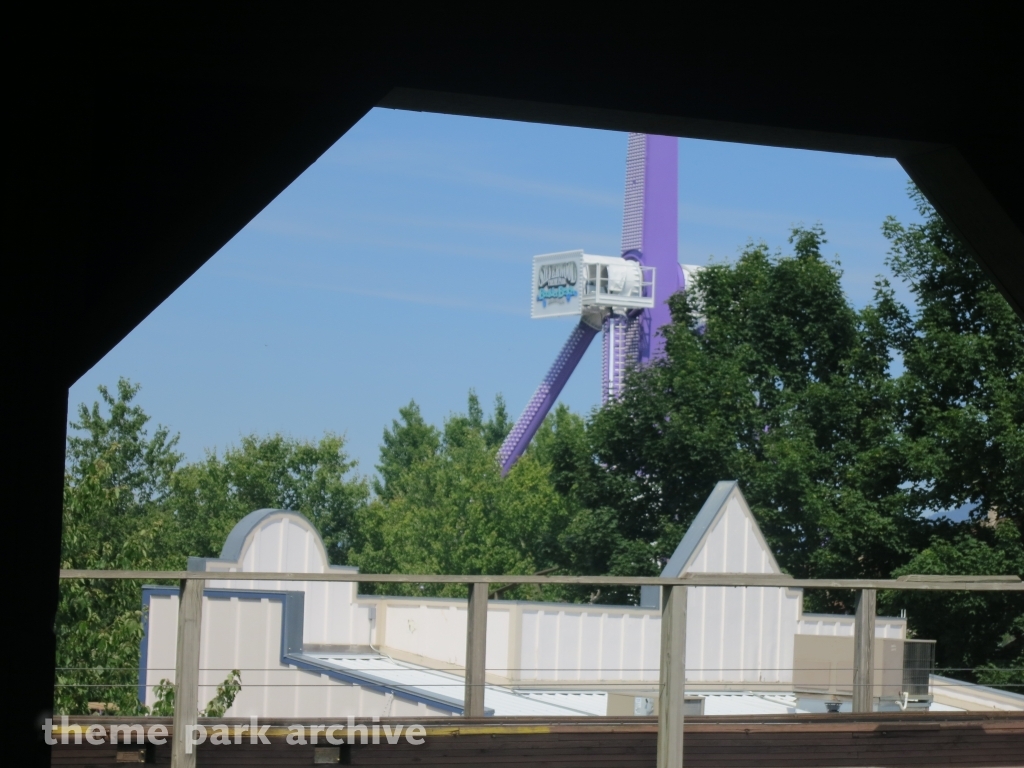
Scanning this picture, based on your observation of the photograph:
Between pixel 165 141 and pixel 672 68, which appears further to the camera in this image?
pixel 672 68

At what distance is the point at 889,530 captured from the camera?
22.4 m

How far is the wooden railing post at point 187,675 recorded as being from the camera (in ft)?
14.3

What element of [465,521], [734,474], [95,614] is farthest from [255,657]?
[465,521]

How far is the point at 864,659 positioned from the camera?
18.1 feet

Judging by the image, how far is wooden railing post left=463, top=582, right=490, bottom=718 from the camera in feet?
15.6

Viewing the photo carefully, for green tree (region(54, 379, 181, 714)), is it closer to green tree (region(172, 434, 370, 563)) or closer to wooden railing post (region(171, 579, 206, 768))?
wooden railing post (region(171, 579, 206, 768))

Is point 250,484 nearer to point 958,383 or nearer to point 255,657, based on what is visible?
point 958,383

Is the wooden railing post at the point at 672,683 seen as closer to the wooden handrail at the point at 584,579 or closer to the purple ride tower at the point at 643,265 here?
the wooden handrail at the point at 584,579

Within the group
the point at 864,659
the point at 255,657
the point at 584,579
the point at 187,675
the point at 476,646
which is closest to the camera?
the point at 187,675

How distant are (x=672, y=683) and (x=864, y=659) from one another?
4.15 ft

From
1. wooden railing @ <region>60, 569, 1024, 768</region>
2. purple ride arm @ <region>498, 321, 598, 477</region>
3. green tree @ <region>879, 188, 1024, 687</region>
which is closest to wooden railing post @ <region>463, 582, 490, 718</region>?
wooden railing @ <region>60, 569, 1024, 768</region>

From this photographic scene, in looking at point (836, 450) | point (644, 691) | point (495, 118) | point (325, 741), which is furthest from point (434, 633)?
point (836, 450)

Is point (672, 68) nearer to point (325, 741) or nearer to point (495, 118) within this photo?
point (495, 118)

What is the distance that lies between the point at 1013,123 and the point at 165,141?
1.09 metres
